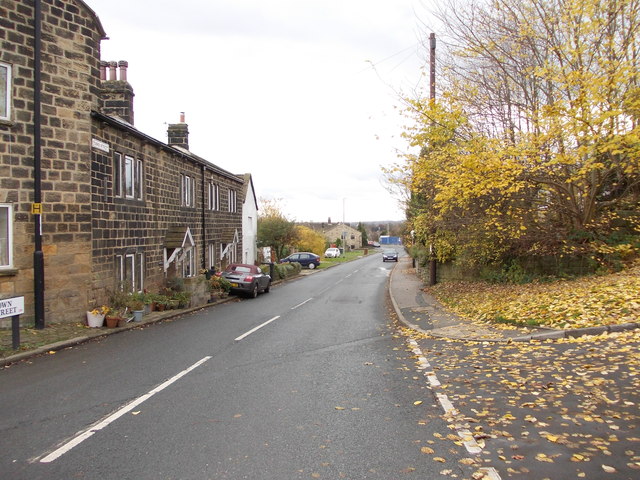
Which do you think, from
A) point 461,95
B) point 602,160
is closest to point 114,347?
point 461,95

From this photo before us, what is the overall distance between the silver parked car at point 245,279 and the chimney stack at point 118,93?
306 inches

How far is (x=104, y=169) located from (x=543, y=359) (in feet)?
39.2

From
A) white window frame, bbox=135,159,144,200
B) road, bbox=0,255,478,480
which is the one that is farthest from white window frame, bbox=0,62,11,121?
white window frame, bbox=135,159,144,200

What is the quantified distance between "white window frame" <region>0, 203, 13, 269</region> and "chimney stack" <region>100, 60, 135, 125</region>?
850 cm

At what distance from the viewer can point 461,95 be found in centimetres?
1475

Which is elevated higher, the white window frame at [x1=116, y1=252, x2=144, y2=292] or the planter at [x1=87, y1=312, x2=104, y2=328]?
the white window frame at [x1=116, y1=252, x2=144, y2=292]

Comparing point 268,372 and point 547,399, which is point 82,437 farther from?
point 547,399

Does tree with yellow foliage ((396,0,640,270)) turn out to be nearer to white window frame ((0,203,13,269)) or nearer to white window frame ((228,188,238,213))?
white window frame ((0,203,13,269))

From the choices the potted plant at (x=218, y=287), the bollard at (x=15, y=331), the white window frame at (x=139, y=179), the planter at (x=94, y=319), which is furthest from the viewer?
the potted plant at (x=218, y=287)

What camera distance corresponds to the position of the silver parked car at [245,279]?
2136 centimetres

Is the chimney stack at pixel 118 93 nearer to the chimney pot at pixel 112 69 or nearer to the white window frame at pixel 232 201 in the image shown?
the chimney pot at pixel 112 69

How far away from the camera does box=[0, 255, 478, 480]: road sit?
407 cm

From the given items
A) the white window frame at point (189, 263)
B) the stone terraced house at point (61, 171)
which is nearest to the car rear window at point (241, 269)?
the white window frame at point (189, 263)

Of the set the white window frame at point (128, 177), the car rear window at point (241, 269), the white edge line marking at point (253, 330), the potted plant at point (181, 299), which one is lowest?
the white edge line marking at point (253, 330)
